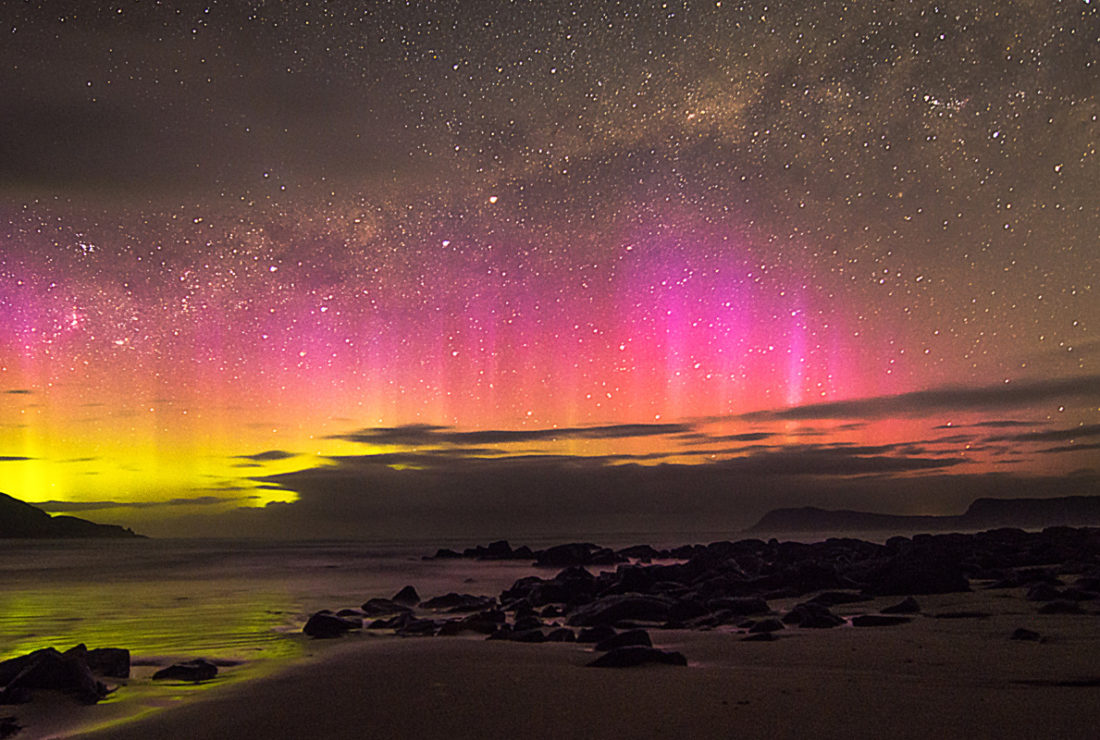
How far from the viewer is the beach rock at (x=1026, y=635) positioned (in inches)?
277

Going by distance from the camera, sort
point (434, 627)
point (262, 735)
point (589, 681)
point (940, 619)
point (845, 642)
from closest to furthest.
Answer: point (262, 735) → point (589, 681) → point (845, 642) → point (940, 619) → point (434, 627)

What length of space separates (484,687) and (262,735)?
5.78ft

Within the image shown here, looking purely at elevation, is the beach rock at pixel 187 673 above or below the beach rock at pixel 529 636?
above

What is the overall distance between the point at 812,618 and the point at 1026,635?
86.3 inches

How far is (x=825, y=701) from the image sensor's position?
4.86 meters

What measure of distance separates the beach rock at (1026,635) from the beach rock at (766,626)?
7.30 ft

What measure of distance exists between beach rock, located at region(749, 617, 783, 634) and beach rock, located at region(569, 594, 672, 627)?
1679 millimetres

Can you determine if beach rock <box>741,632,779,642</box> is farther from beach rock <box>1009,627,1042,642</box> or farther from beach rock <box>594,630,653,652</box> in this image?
beach rock <box>1009,627,1042,642</box>

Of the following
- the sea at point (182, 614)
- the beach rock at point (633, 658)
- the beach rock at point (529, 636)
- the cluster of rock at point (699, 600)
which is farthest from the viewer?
the cluster of rock at point (699, 600)

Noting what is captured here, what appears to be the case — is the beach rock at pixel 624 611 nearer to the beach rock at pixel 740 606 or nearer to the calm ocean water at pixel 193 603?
the beach rock at pixel 740 606

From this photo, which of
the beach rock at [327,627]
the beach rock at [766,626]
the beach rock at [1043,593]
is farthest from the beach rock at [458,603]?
the beach rock at [1043,593]

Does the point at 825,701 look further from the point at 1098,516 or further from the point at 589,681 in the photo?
the point at 1098,516

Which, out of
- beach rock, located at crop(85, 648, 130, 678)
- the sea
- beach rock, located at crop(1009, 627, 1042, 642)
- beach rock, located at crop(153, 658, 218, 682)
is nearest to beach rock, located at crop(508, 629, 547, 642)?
the sea

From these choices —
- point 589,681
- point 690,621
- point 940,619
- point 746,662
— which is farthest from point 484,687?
point 940,619
